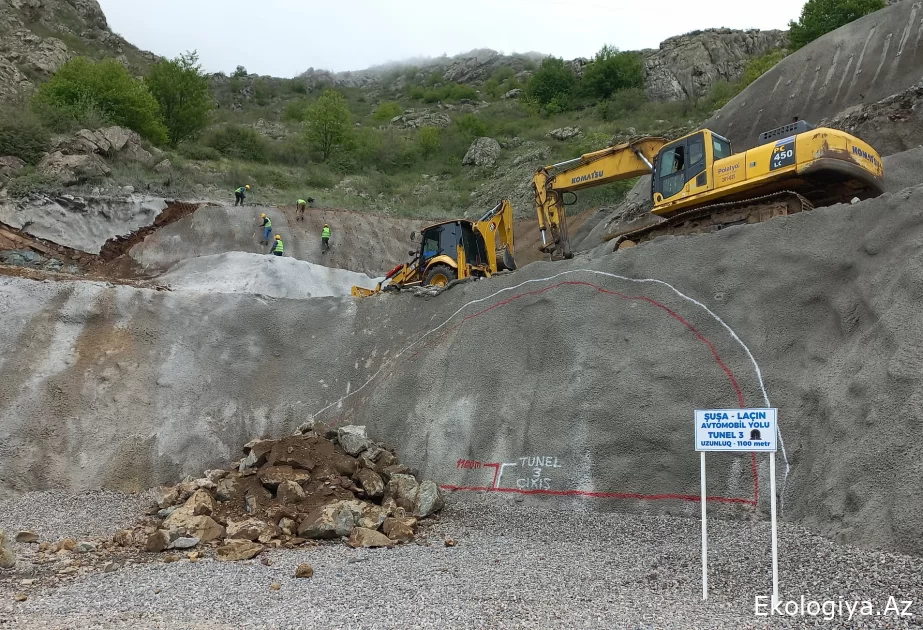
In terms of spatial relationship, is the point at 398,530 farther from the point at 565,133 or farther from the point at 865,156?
the point at 565,133

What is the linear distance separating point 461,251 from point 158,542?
10671mm

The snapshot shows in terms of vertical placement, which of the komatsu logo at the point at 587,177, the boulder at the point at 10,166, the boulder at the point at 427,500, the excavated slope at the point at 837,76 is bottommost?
the boulder at the point at 427,500

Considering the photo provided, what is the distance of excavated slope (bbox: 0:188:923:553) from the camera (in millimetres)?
8086

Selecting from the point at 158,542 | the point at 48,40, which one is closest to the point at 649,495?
the point at 158,542

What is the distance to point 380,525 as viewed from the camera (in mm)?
9586

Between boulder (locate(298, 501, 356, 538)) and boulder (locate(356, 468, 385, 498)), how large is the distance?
1.02m

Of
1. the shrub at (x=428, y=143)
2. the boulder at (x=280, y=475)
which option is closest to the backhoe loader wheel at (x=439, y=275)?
the boulder at (x=280, y=475)

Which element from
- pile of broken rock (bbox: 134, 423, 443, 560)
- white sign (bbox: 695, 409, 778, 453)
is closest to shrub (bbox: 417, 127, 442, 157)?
pile of broken rock (bbox: 134, 423, 443, 560)

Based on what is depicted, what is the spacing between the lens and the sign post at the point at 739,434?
571 centimetres

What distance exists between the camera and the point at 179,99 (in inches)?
1833

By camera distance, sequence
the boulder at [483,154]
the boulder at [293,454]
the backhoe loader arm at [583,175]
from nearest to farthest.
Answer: the boulder at [293,454], the backhoe loader arm at [583,175], the boulder at [483,154]

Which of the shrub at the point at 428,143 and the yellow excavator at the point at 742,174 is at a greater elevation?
the shrub at the point at 428,143

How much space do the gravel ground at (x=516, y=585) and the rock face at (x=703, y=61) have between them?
5313cm

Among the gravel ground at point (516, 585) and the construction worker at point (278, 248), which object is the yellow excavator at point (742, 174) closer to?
the gravel ground at point (516, 585)
